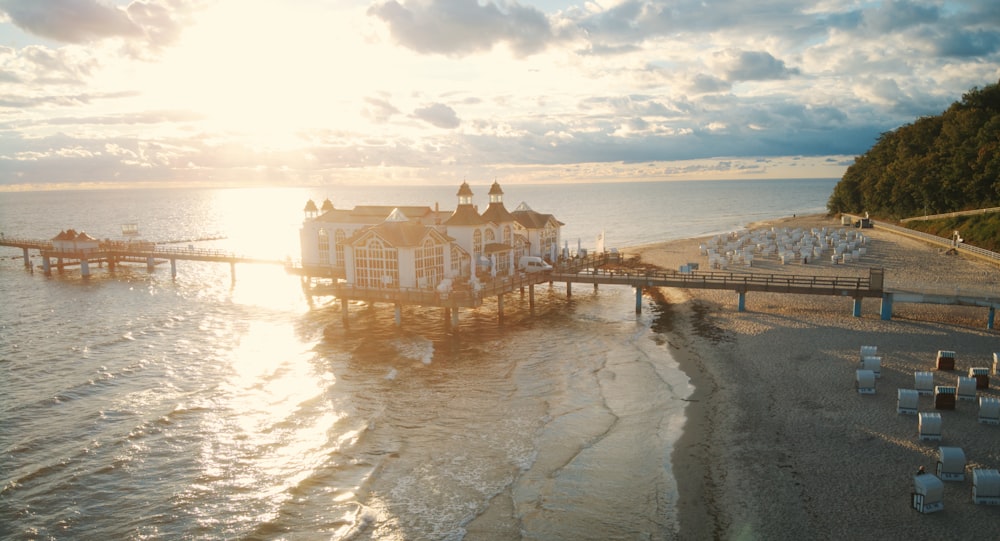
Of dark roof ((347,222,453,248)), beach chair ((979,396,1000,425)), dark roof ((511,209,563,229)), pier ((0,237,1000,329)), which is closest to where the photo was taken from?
beach chair ((979,396,1000,425))

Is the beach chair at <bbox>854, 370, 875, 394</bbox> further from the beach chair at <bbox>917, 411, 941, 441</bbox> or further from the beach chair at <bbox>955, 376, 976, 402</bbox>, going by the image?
the beach chair at <bbox>917, 411, 941, 441</bbox>

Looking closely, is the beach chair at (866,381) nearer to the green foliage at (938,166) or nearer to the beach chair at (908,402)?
the beach chair at (908,402)

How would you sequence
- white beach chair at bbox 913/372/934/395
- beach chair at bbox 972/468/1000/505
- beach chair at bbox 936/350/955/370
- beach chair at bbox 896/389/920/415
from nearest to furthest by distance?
1. beach chair at bbox 972/468/1000/505
2. beach chair at bbox 896/389/920/415
3. white beach chair at bbox 913/372/934/395
4. beach chair at bbox 936/350/955/370

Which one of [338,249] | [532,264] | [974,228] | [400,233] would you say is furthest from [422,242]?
[974,228]

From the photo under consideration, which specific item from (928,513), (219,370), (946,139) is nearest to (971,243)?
(946,139)

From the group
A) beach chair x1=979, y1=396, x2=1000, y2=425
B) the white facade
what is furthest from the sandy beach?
the white facade

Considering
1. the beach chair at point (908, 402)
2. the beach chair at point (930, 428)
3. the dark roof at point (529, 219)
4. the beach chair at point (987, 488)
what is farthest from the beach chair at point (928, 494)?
the dark roof at point (529, 219)

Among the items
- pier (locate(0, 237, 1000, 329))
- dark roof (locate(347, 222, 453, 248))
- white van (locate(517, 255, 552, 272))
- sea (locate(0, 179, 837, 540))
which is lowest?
sea (locate(0, 179, 837, 540))
